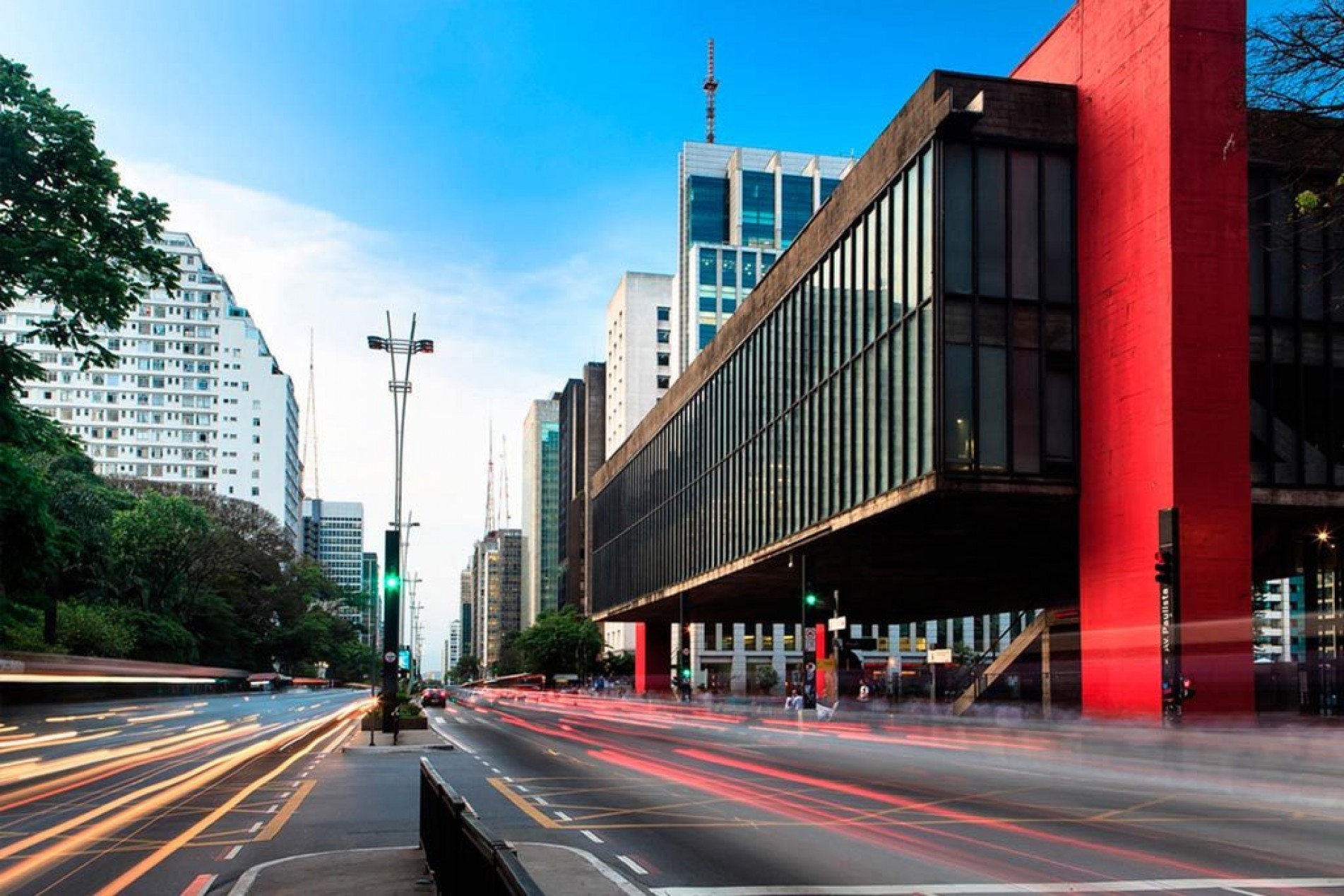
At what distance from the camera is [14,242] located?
81.3ft

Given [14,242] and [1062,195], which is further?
[1062,195]

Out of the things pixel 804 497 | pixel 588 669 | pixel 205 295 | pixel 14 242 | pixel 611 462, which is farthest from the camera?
pixel 205 295

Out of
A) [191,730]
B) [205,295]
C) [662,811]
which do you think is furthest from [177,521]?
[205,295]

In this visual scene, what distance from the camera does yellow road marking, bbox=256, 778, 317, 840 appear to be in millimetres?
15217

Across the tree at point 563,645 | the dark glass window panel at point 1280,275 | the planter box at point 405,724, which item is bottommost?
the tree at point 563,645

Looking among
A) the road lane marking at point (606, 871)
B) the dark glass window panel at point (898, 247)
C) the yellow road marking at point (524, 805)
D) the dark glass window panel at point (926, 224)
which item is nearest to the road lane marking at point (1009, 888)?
the road lane marking at point (606, 871)

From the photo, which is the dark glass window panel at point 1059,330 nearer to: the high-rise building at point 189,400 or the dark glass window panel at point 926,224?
the dark glass window panel at point 926,224

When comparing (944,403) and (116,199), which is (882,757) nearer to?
(944,403)

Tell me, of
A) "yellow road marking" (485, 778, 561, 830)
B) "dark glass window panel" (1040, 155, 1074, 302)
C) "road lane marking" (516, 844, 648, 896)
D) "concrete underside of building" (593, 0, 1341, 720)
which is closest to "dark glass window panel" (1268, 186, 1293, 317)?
"concrete underside of building" (593, 0, 1341, 720)

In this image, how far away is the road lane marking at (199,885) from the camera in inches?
434

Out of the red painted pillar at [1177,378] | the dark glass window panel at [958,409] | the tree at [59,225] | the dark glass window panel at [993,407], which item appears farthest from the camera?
the dark glass window panel at [993,407]

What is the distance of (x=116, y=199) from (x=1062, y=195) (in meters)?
25.3

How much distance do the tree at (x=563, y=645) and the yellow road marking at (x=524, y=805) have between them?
370 ft

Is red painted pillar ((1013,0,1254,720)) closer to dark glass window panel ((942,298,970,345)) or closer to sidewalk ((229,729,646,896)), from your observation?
dark glass window panel ((942,298,970,345))
